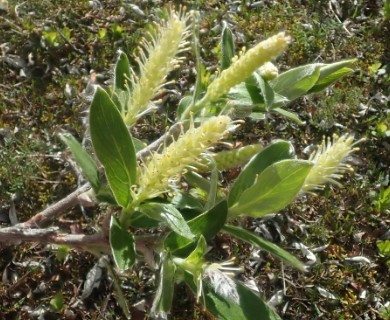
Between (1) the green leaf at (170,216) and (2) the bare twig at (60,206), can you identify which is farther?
(2) the bare twig at (60,206)

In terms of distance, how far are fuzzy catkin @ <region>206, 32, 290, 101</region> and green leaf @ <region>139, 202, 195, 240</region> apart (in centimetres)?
38

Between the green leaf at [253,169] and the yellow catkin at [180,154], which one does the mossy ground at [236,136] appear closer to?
the green leaf at [253,169]

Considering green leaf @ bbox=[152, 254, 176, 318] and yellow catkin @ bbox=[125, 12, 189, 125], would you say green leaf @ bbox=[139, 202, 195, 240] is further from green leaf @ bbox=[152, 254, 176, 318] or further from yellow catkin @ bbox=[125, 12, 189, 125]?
yellow catkin @ bbox=[125, 12, 189, 125]

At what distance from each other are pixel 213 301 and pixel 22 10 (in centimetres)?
272

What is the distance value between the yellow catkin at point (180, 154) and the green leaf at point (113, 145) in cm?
9

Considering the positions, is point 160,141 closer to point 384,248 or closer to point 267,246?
point 267,246

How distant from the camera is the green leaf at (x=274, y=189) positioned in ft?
5.98

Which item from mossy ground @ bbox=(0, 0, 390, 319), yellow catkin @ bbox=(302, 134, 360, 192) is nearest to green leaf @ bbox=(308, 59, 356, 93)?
yellow catkin @ bbox=(302, 134, 360, 192)

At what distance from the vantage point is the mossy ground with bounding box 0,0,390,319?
10.4 ft

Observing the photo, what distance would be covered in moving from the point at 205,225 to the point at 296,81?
0.58m

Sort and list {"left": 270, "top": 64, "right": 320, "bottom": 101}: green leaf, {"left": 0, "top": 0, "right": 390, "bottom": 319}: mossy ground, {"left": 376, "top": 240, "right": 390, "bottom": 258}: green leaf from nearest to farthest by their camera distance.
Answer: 1. {"left": 270, "top": 64, "right": 320, "bottom": 101}: green leaf
2. {"left": 0, "top": 0, "right": 390, "bottom": 319}: mossy ground
3. {"left": 376, "top": 240, "right": 390, "bottom": 258}: green leaf

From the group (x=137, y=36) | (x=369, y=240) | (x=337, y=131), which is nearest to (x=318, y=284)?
(x=369, y=240)

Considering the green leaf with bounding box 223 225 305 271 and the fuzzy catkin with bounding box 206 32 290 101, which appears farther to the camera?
the green leaf with bounding box 223 225 305 271

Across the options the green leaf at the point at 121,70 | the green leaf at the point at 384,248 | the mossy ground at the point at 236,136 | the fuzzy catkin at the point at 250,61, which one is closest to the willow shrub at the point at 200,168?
the fuzzy catkin at the point at 250,61
